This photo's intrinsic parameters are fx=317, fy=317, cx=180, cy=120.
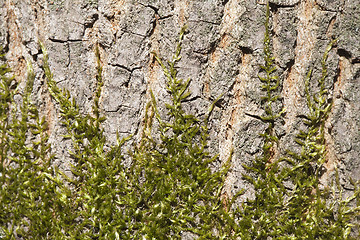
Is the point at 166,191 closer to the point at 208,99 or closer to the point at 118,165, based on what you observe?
the point at 118,165

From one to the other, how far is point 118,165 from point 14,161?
57 cm

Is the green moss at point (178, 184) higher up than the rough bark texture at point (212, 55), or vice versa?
the rough bark texture at point (212, 55)

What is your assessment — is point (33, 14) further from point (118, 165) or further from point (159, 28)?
point (118, 165)

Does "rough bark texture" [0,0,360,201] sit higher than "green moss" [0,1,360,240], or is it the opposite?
"rough bark texture" [0,0,360,201]

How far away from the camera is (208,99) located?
159cm

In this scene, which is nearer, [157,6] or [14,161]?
[157,6]

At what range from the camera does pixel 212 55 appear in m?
1.57

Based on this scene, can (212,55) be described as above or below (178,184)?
above

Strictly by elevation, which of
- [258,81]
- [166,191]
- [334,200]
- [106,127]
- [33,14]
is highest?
[33,14]

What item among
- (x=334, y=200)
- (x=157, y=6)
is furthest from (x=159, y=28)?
(x=334, y=200)

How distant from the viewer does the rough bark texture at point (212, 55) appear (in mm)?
1530

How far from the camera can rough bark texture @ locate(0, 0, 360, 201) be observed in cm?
153

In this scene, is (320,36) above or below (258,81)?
above

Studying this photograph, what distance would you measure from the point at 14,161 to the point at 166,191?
0.83 m
